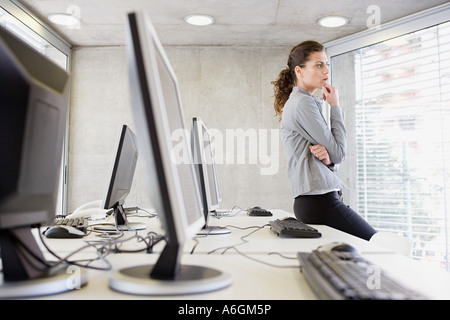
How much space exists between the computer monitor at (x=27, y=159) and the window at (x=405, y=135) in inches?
139

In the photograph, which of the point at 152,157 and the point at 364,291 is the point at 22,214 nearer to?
the point at 152,157

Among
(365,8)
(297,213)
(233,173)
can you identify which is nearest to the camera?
(297,213)

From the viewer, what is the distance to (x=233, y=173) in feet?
15.4

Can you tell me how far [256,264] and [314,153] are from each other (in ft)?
3.97

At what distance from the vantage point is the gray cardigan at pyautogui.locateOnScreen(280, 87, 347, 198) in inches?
80.5

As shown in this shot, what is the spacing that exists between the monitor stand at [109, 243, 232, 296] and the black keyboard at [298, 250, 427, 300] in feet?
0.60

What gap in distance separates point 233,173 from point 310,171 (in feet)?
8.65

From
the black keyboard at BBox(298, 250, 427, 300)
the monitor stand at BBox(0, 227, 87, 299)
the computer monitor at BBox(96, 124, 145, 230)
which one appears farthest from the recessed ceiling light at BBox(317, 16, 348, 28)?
the monitor stand at BBox(0, 227, 87, 299)

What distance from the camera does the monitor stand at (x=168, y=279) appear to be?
69cm

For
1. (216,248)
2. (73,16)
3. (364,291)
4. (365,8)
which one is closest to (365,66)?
(365,8)

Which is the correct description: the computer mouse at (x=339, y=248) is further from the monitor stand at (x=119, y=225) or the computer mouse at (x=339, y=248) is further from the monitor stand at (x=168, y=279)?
the monitor stand at (x=119, y=225)

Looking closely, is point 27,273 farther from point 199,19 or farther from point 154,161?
point 199,19
